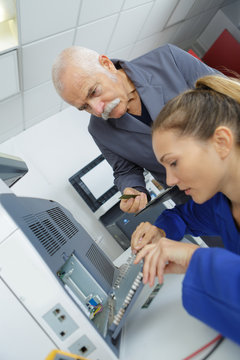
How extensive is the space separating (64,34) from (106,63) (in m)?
0.69

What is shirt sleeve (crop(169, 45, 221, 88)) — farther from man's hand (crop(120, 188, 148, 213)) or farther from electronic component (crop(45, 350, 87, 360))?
electronic component (crop(45, 350, 87, 360))

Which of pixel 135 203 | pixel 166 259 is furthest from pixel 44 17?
pixel 166 259

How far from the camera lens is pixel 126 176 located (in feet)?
5.47

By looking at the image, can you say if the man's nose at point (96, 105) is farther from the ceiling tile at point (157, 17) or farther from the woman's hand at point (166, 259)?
the ceiling tile at point (157, 17)

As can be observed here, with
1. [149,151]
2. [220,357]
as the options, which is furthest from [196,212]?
[220,357]

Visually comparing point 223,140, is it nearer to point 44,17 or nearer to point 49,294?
point 49,294

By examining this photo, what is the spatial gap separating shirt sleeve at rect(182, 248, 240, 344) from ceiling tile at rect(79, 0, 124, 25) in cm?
190

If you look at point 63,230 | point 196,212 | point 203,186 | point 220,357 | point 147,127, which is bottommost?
point 220,357

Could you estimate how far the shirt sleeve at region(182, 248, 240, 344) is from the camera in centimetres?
58

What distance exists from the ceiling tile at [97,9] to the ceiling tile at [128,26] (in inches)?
6.7

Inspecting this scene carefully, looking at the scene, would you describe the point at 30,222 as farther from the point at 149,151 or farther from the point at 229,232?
the point at 149,151

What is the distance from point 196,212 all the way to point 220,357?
65 centimetres

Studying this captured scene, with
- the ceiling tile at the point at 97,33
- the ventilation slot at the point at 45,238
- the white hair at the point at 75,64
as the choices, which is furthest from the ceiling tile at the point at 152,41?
the ventilation slot at the point at 45,238

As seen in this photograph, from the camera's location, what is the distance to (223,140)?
842 millimetres
